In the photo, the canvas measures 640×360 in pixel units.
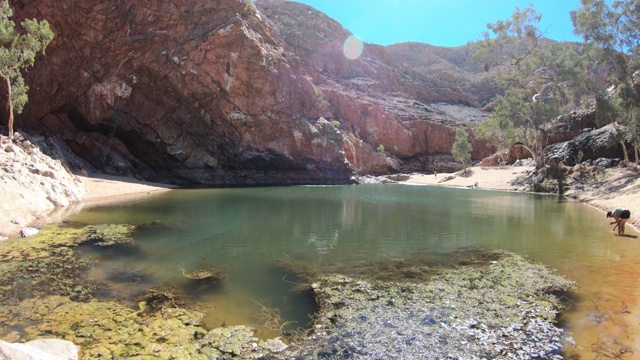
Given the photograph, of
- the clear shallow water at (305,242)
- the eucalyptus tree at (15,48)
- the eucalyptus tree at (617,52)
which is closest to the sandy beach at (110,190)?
the clear shallow water at (305,242)

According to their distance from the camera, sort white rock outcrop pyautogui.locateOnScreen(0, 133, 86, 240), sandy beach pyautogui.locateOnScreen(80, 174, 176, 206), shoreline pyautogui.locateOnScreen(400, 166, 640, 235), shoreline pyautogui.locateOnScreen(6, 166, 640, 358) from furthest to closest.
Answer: sandy beach pyautogui.locateOnScreen(80, 174, 176, 206) → shoreline pyautogui.locateOnScreen(400, 166, 640, 235) → white rock outcrop pyautogui.locateOnScreen(0, 133, 86, 240) → shoreline pyautogui.locateOnScreen(6, 166, 640, 358)

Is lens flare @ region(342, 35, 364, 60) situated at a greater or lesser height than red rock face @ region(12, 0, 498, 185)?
greater

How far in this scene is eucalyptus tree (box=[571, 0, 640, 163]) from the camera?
33.4m

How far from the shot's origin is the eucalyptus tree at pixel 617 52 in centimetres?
3338

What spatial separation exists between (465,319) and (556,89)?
55.5 m

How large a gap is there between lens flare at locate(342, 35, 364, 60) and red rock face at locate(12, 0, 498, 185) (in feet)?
133

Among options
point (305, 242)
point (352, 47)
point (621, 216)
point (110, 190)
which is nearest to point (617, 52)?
point (621, 216)

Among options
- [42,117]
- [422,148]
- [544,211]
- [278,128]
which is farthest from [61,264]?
[422,148]

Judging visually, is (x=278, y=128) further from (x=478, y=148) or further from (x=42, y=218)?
(x=478, y=148)

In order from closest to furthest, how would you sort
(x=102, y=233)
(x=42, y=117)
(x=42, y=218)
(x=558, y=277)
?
(x=558, y=277), (x=102, y=233), (x=42, y=218), (x=42, y=117)

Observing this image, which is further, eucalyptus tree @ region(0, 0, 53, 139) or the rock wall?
the rock wall

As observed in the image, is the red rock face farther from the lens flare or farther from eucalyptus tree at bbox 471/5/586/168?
the lens flare

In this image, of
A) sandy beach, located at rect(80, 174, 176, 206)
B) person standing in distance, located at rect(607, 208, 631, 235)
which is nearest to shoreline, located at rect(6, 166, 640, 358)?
sandy beach, located at rect(80, 174, 176, 206)

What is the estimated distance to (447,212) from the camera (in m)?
25.9
